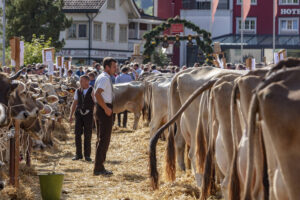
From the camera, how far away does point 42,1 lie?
51625mm

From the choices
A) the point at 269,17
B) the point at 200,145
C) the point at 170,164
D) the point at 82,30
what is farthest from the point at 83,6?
the point at 200,145

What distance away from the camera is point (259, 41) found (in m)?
60.4

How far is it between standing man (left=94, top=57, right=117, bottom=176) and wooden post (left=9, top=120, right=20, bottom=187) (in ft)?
7.21

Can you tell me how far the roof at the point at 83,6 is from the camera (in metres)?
62.9

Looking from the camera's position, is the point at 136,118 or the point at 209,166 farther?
the point at 136,118

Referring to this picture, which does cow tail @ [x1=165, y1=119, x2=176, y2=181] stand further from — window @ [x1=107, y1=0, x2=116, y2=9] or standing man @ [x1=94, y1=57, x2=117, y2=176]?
window @ [x1=107, y1=0, x2=116, y2=9]

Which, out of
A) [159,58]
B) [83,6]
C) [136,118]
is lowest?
[136,118]

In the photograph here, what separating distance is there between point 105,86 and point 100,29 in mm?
52546

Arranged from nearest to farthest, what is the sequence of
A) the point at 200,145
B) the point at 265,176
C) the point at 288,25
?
the point at 265,176 < the point at 200,145 < the point at 288,25

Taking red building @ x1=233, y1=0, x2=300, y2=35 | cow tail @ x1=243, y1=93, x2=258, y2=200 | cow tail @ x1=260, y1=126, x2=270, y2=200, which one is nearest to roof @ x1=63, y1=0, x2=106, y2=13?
red building @ x1=233, y1=0, x2=300, y2=35

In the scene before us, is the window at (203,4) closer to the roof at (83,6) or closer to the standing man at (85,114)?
the roof at (83,6)

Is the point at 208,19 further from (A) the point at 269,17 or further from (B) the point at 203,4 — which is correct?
(A) the point at 269,17

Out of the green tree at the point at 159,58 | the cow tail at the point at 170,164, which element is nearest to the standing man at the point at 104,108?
the cow tail at the point at 170,164

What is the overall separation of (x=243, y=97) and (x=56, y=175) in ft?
14.8
